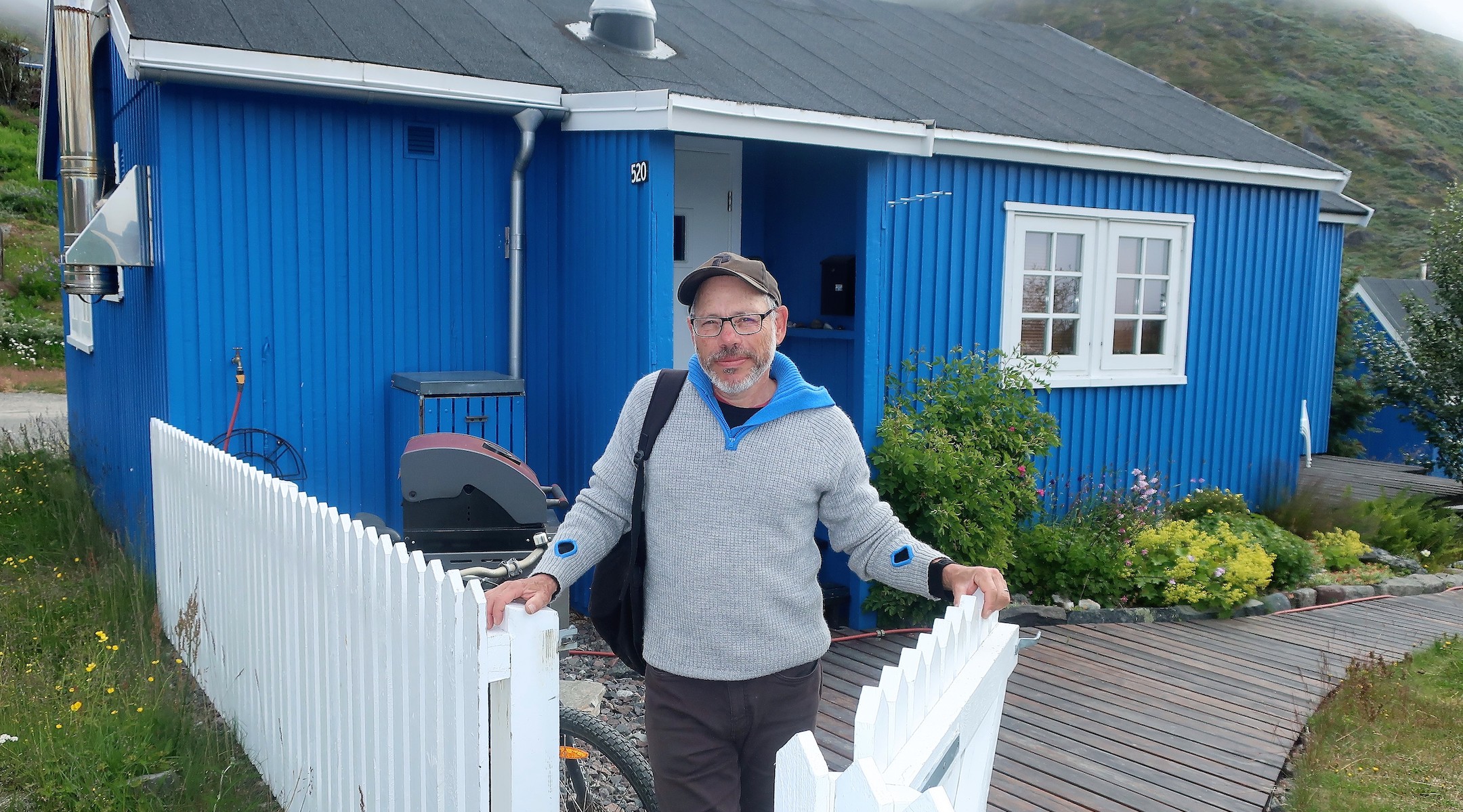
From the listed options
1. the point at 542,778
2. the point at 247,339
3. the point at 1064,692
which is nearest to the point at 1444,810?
the point at 1064,692

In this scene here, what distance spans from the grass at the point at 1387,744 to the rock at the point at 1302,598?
52.9 inches

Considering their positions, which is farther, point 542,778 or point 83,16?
point 83,16

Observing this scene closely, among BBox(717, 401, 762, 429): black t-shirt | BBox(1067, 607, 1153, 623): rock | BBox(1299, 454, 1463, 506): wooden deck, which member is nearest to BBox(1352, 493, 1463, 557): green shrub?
BBox(1299, 454, 1463, 506): wooden deck

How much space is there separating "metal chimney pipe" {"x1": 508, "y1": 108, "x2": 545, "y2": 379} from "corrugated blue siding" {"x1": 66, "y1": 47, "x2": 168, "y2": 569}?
73.5 inches

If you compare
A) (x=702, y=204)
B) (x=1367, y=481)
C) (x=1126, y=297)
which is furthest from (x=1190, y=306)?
(x=1367, y=481)

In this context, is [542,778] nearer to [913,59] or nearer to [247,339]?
[247,339]

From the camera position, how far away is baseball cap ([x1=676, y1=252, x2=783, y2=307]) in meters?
2.66

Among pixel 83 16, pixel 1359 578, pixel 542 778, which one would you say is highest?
pixel 83 16

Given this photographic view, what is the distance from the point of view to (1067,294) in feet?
27.0

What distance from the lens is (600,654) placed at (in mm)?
5836

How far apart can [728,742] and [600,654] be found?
318 centimetres

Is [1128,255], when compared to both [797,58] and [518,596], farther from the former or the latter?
[518,596]

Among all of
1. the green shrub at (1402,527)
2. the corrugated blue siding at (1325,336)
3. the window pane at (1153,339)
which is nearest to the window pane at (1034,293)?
the window pane at (1153,339)

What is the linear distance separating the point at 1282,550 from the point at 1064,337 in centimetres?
210
